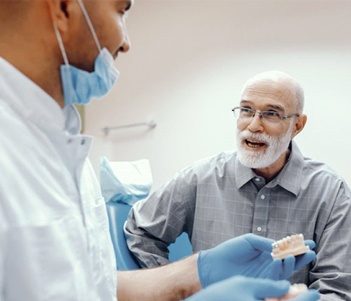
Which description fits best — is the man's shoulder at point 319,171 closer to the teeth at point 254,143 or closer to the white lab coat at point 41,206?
the teeth at point 254,143

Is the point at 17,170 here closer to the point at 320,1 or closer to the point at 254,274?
the point at 254,274

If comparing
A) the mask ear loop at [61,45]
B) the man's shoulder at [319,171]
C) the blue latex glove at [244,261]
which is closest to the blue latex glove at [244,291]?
the blue latex glove at [244,261]

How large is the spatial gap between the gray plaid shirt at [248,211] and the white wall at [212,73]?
101cm

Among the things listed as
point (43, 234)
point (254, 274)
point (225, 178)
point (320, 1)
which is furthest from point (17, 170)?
point (320, 1)

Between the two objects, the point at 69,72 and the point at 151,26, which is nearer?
the point at 69,72

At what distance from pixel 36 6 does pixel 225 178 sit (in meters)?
1.20

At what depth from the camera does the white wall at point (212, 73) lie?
2.60m

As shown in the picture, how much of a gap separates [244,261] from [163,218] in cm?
62

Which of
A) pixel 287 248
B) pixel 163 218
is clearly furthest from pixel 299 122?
pixel 287 248

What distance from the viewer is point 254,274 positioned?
45.5 inches

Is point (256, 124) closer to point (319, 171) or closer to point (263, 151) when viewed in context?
point (263, 151)

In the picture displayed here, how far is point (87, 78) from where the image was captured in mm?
785

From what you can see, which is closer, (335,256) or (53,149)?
(53,149)

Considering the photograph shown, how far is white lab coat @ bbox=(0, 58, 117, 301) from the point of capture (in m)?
0.64
